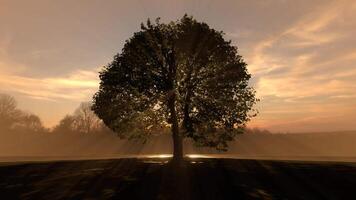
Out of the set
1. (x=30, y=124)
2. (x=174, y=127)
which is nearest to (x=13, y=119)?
(x=30, y=124)

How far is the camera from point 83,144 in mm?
172000

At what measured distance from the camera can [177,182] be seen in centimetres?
3266

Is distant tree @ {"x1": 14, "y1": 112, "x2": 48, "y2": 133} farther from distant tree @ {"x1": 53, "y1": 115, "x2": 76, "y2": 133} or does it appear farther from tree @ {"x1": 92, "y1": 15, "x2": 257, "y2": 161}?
tree @ {"x1": 92, "y1": 15, "x2": 257, "y2": 161}

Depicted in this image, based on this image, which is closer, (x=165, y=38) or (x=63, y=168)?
(x=63, y=168)

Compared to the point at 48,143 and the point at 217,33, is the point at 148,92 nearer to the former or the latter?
the point at 217,33

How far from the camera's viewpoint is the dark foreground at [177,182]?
29.0 meters

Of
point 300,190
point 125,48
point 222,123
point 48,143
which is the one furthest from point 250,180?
point 48,143

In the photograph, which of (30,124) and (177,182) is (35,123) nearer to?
(30,124)

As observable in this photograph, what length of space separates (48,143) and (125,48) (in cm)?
14783

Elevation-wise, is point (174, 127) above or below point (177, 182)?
above

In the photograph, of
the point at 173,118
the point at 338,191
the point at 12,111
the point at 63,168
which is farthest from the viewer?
the point at 12,111

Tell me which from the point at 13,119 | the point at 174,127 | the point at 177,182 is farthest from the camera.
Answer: the point at 13,119

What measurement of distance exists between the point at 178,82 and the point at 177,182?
1530 centimetres

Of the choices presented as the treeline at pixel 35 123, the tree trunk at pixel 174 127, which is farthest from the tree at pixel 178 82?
the treeline at pixel 35 123
